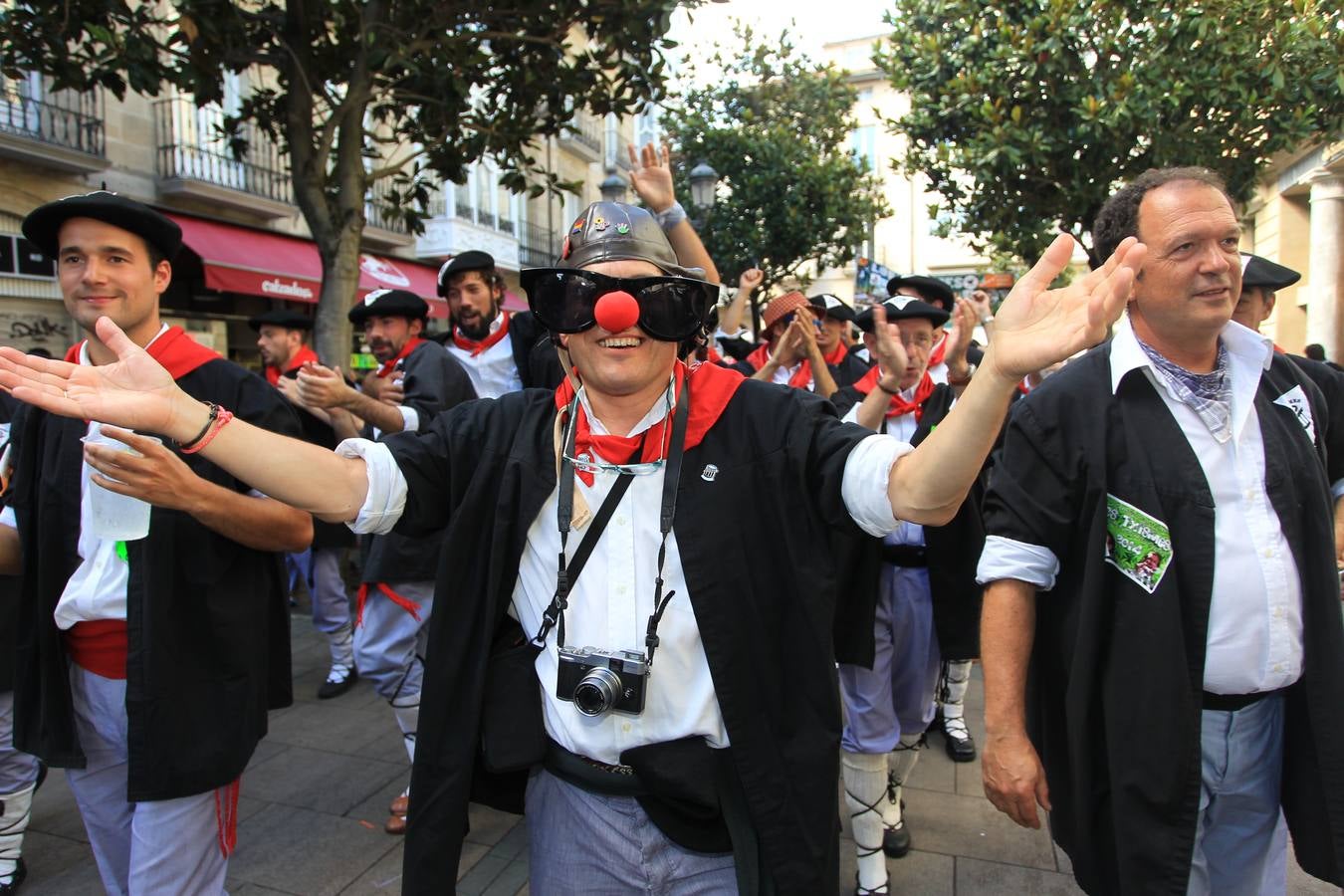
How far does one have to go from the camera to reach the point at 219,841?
8.10 feet

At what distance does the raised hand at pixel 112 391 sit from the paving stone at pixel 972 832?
3.26m

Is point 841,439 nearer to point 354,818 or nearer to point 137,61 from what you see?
point 354,818

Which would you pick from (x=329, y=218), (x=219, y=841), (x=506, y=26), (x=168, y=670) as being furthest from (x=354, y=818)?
(x=506, y=26)

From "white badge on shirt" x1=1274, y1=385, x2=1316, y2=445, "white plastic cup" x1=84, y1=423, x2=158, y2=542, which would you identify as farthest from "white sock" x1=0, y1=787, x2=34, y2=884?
"white badge on shirt" x1=1274, y1=385, x2=1316, y2=445

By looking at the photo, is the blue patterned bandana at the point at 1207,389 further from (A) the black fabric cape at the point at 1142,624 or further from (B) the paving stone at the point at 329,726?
(B) the paving stone at the point at 329,726

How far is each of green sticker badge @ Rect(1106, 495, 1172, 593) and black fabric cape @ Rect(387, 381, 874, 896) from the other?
74 centimetres

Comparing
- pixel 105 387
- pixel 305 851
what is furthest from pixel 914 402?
pixel 305 851

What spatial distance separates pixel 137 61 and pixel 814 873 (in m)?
6.80

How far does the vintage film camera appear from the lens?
65.4 inches

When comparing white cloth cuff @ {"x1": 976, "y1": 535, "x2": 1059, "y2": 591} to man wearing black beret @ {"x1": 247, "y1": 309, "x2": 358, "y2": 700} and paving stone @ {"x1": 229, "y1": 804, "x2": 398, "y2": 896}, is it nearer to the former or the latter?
paving stone @ {"x1": 229, "y1": 804, "x2": 398, "y2": 896}

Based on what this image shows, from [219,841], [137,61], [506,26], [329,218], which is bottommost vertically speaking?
[219,841]

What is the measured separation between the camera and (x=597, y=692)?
1.66m

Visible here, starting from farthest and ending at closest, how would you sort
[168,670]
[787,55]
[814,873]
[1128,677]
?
[787,55] → [168,670] → [1128,677] → [814,873]

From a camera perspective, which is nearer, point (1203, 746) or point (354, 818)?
point (1203, 746)
